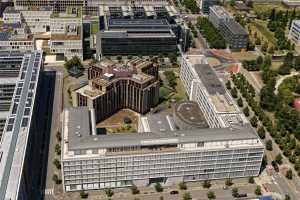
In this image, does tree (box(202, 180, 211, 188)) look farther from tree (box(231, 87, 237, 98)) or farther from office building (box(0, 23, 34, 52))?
office building (box(0, 23, 34, 52))

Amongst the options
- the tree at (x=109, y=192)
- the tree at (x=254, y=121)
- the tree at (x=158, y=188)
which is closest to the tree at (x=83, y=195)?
the tree at (x=109, y=192)

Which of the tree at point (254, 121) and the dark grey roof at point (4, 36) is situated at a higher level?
the dark grey roof at point (4, 36)

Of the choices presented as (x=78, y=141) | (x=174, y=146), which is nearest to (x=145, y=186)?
(x=174, y=146)

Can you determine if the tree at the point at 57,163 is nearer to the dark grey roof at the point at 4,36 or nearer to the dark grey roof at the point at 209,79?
the dark grey roof at the point at 209,79

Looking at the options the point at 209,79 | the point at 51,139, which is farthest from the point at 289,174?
the point at 51,139

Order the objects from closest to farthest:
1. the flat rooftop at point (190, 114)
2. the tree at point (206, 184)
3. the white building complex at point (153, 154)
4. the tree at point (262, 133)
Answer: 1. the white building complex at point (153, 154)
2. the tree at point (206, 184)
3. the flat rooftop at point (190, 114)
4. the tree at point (262, 133)

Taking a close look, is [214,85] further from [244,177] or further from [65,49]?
[65,49]

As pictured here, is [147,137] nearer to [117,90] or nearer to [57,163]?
[57,163]
